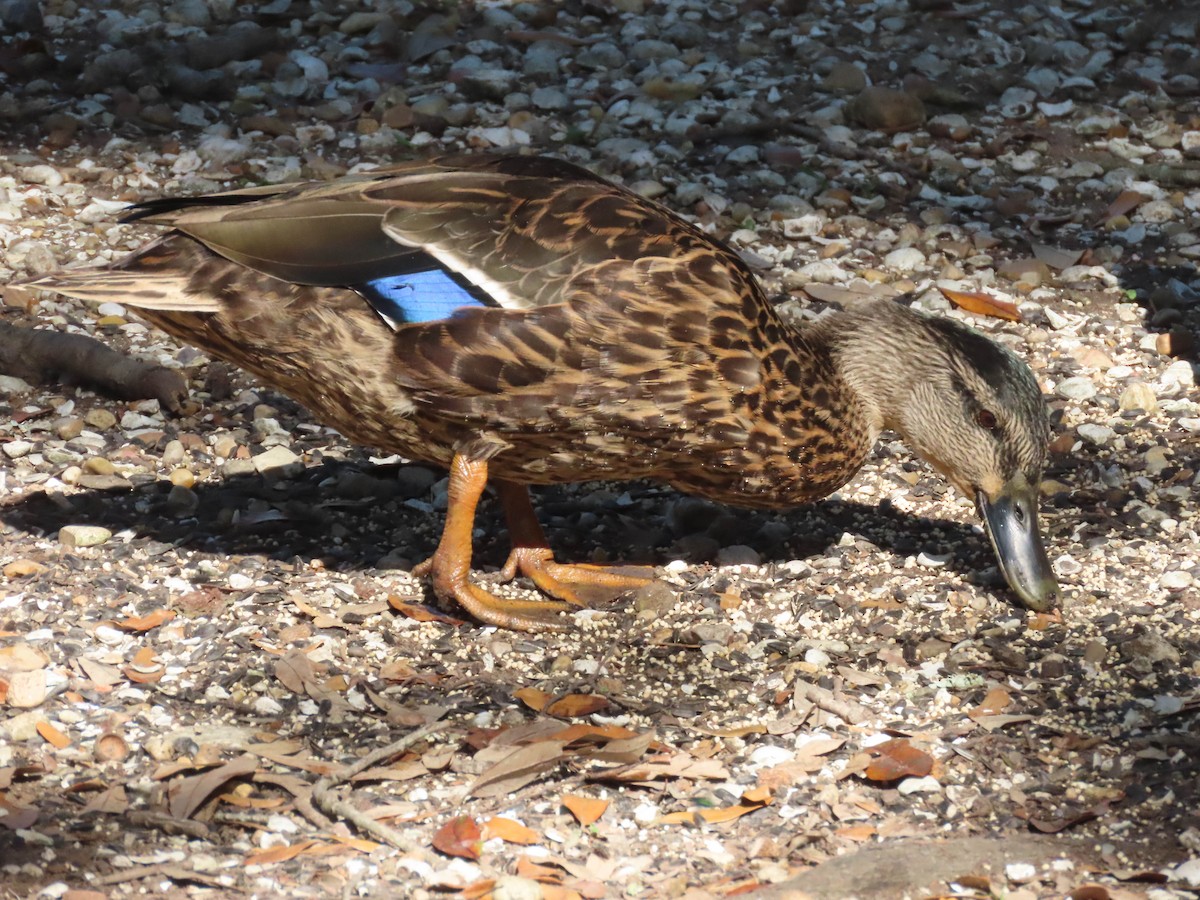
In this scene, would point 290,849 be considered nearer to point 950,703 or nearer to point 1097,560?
point 950,703

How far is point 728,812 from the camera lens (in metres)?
3.39

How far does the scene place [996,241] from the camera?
6363mm

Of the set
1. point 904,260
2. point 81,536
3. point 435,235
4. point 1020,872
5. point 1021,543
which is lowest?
point 81,536

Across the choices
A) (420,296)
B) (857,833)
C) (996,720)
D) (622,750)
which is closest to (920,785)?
(857,833)

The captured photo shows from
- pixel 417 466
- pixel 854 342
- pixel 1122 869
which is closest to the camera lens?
pixel 1122 869

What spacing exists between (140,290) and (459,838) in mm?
1775

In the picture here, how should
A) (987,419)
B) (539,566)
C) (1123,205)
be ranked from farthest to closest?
1. (1123,205)
2. (539,566)
3. (987,419)

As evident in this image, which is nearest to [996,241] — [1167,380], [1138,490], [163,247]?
[1167,380]

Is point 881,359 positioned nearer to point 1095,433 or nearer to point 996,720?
point 1095,433

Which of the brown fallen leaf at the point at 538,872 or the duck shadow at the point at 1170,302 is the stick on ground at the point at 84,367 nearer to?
the brown fallen leaf at the point at 538,872

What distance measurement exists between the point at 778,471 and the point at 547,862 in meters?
1.50

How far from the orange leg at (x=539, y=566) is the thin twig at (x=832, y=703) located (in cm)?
72

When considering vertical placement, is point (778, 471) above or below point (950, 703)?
above

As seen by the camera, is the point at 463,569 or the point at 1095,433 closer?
the point at 463,569
